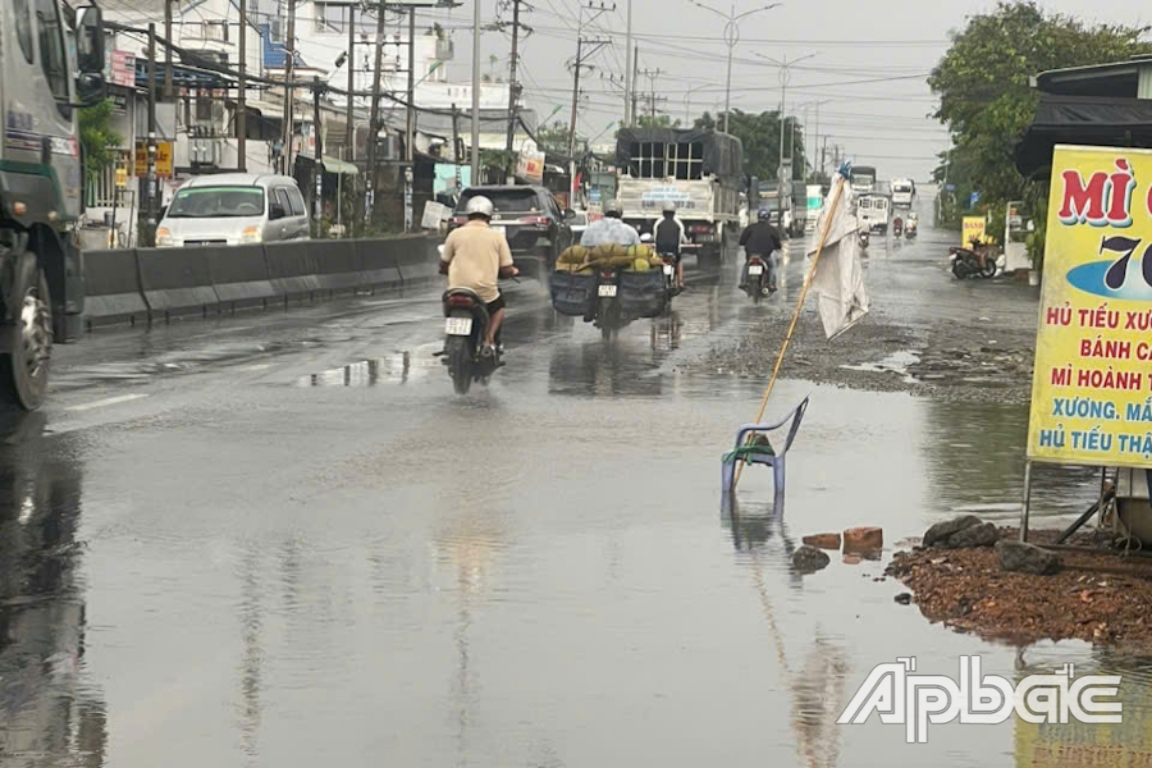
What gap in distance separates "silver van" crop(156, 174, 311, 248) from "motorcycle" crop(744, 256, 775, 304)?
8.14 meters

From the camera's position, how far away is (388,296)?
118 ft

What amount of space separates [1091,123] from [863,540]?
2.68m

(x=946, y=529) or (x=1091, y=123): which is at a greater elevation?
(x=1091, y=123)

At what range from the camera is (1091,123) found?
10.8 meters

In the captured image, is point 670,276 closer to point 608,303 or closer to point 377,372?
point 608,303

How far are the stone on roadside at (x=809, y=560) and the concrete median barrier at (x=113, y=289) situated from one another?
16.6m

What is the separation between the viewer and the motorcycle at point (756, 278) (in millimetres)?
35156

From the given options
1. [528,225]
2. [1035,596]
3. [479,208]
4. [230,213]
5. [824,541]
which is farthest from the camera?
[528,225]

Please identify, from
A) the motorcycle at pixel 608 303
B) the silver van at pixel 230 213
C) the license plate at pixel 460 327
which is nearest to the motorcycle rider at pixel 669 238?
the silver van at pixel 230 213

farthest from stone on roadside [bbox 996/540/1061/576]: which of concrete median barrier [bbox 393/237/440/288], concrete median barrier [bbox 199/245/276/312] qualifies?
concrete median barrier [bbox 393/237/440/288]

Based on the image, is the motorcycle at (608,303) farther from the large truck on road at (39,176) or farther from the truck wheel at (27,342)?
the truck wheel at (27,342)

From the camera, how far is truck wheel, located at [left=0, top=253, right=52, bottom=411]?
14.6 m

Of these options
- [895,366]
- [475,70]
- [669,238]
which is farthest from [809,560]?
[475,70]

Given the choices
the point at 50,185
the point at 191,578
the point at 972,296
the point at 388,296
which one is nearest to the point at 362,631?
the point at 191,578
